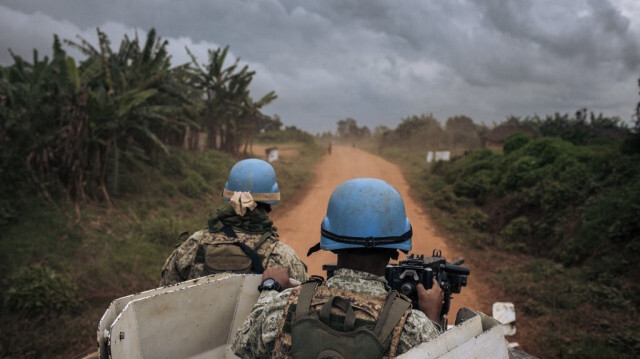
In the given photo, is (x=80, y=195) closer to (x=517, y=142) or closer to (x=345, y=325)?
(x=345, y=325)

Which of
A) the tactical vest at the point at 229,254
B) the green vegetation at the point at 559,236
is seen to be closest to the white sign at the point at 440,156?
the green vegetation at the point at 559,236

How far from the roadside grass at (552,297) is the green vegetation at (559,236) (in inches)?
0.5

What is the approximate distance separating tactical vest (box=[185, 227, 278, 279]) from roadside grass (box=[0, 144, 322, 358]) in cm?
26

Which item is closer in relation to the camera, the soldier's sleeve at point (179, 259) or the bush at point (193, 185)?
the soldier's sleeve at point (179, 259)

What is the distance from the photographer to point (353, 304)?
5.14 ft

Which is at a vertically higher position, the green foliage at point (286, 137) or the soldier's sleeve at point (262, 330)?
the green foliage at point (286, 137)

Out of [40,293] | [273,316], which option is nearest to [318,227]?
[40,293]

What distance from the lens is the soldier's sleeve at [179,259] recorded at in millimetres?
2789

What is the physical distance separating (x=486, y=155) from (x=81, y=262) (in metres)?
13.1

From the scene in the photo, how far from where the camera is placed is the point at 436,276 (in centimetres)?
198

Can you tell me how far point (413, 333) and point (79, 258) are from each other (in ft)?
20.3

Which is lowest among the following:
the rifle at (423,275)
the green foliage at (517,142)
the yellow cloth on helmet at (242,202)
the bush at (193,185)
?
the bush at (193,185)

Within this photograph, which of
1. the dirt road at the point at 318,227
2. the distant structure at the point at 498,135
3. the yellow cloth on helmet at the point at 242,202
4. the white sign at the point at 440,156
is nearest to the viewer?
the yellow cloth on helmet at the point at 242,202

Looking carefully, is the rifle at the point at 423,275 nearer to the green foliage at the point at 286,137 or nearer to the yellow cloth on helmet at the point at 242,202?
the yellow cloth on helmet at the point at 242,202
